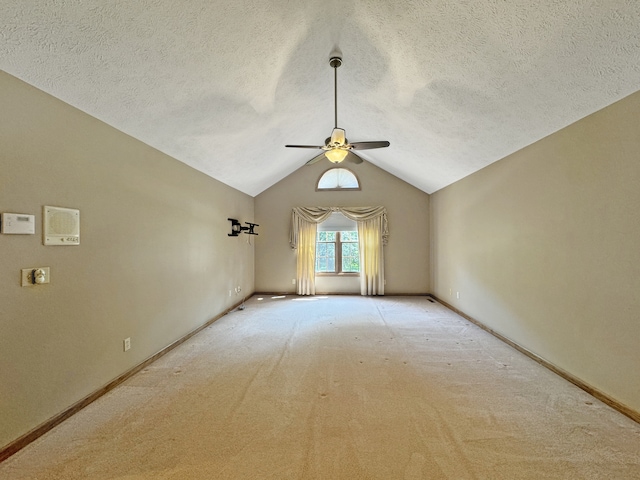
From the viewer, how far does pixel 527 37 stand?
203 cm

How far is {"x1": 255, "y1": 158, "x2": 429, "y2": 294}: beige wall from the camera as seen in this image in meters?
6.71

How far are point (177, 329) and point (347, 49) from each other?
376cm

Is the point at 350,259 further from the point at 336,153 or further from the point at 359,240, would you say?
the point at 336,153

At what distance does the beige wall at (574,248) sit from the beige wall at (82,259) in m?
4.12

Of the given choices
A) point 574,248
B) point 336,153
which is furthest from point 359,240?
point 574,248

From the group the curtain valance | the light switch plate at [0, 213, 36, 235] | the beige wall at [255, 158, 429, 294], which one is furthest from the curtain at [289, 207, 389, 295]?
the light switch plate at [0, 213, 36, 235]

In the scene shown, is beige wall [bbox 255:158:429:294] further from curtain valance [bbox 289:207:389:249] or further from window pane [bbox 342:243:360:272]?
window pane [bbox 342:243:360:272]

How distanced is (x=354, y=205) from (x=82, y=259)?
5.36m

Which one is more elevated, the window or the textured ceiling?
the textured ceiling

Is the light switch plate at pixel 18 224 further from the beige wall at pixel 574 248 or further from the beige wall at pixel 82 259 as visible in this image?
the beige wall at pixel 574 248

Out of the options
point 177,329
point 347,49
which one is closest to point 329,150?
point 347,49

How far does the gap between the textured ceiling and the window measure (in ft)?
10.8

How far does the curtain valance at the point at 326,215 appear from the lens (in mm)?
6652

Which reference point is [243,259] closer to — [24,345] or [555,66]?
[24,345]
